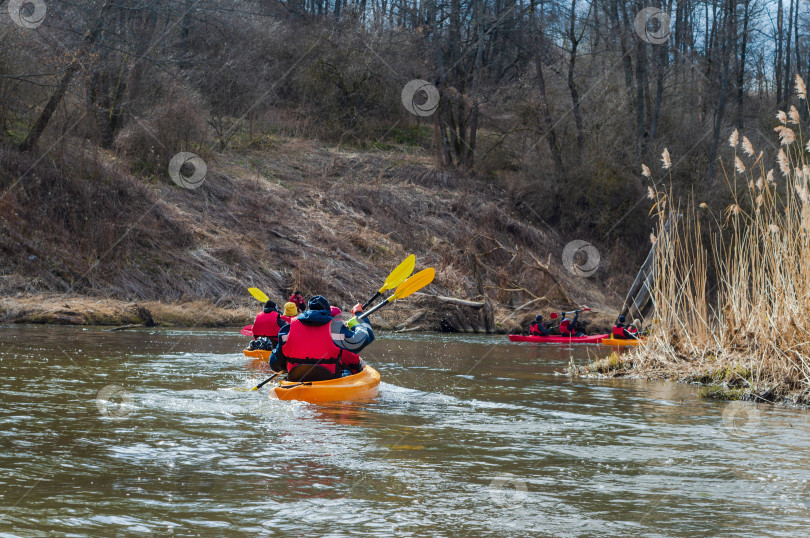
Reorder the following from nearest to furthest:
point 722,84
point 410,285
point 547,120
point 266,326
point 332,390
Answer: point 332,390
point 410,285
point 266,326
point 722,84
point 547,120

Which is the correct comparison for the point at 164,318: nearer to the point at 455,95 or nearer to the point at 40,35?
the point at 40,35

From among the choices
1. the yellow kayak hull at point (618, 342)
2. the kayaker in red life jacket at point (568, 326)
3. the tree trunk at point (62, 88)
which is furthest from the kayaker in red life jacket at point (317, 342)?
the tree trunk at point (62, 88)

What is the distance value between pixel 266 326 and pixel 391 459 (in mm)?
7497

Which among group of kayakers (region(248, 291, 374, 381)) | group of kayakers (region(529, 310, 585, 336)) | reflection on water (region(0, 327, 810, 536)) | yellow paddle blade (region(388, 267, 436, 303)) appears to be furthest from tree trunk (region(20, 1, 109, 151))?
group of kayakers (region(248, 291, 374, 381))

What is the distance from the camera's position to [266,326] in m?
13.5

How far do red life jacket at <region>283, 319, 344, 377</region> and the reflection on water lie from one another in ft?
1.79

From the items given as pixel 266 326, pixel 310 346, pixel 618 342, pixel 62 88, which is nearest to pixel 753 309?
pixel 310 346

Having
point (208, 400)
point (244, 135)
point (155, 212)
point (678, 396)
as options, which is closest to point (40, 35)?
point (155, 212)

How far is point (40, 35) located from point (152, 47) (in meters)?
2.87

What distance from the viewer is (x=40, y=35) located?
2330 cm

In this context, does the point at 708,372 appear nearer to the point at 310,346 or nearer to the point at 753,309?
the point at 753,309

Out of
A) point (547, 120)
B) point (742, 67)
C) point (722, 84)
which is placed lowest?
point (547, 120)

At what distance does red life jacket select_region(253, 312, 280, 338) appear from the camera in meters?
13.5

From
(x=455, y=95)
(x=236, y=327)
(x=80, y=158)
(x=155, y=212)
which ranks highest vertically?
(x=455, y=95)
